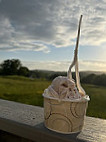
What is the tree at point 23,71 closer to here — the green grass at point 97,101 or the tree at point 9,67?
the tree at point 9,67

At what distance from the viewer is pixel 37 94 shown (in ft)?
11.7

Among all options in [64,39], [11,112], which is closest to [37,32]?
[64,39]

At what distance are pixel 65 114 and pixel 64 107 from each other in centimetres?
4

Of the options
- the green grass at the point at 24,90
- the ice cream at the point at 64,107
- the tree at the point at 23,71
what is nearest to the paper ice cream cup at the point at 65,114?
the ice cream at the point at 64,107

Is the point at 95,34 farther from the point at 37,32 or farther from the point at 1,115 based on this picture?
the point at 1,115

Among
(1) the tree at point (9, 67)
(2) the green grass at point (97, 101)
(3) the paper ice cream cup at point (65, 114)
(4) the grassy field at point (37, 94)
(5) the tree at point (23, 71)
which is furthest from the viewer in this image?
(1) the tree at point (9, 67)

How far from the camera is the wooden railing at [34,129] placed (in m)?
0.76

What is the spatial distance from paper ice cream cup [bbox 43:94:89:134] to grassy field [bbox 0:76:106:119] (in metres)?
1.70

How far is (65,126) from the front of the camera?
79cm

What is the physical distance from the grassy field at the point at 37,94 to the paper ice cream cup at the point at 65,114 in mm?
1699

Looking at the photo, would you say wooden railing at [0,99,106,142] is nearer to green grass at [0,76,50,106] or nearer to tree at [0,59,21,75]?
green grass at [0,76,50,106]

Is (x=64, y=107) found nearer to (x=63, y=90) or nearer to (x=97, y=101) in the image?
(x=63, y=90)

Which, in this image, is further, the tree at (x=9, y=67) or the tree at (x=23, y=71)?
the tree at (x=9, y=67)

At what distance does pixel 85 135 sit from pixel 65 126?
0.11 meters
